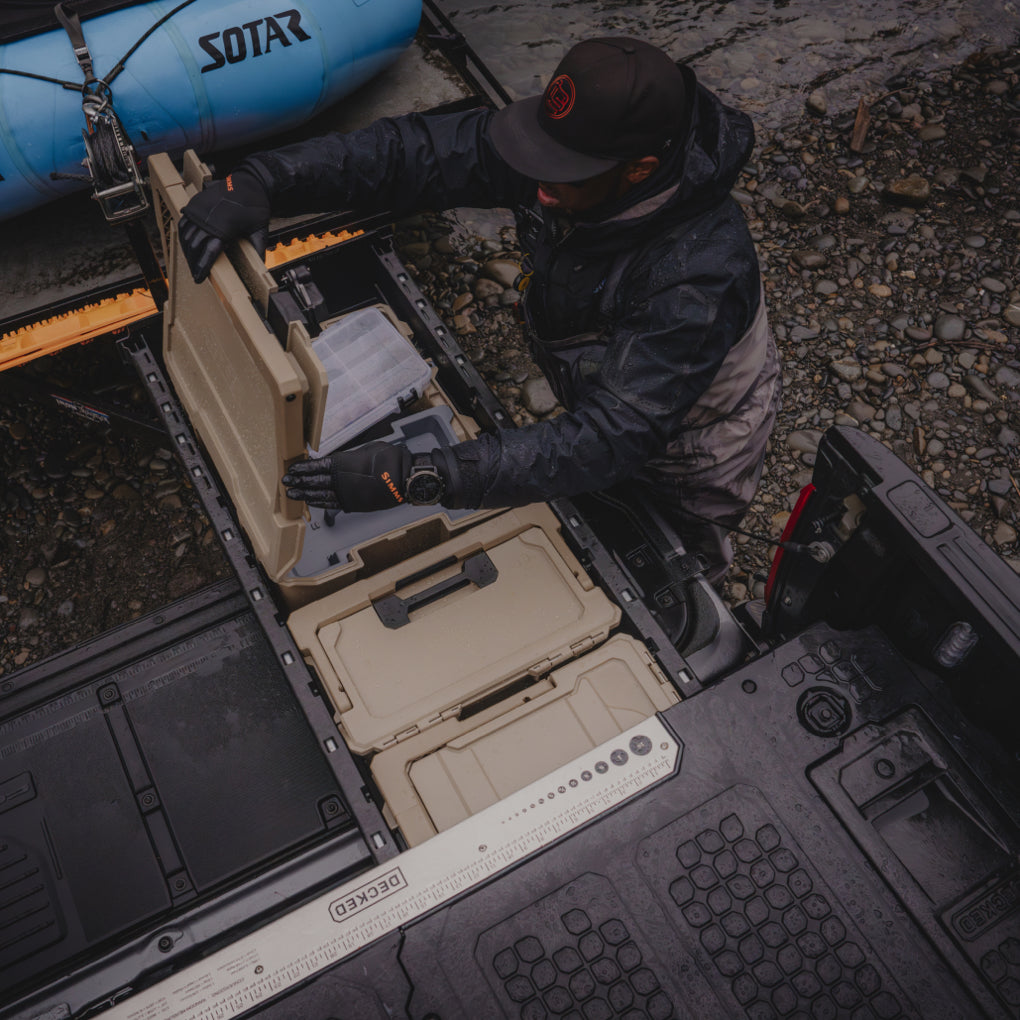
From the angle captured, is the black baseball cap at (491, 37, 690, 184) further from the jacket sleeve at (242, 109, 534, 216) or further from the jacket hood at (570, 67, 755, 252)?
the jacket sleeve at (242, 109, 534, 216)

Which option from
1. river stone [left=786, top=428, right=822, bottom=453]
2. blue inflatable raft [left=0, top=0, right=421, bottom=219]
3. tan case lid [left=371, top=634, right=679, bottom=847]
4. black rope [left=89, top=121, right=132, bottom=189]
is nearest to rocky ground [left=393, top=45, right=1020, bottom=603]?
river stone [left=786, top=428, right=822, bottom=453]

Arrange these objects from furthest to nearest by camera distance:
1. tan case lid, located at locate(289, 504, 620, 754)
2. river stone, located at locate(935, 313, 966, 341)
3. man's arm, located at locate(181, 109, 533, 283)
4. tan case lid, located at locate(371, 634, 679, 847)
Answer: river stone, located at locate(935, 313, 966, 341) < man's arm, located at locate(181, 109, 533, 283) < tan case lid, located at locate(289, 504, 620, 754) < tan case lid, located at locate(371, 634, 679, 847)

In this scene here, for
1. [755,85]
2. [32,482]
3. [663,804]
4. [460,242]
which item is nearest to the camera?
[663,804]

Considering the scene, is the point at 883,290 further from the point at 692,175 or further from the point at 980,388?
the point at 692,175

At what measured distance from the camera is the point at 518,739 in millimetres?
1948

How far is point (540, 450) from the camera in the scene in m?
2.01

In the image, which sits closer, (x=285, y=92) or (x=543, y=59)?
(x=285, y=92)

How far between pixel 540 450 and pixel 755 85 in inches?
173

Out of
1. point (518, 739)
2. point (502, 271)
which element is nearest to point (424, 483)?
point (518, 739)

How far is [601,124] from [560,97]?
0.17 meters

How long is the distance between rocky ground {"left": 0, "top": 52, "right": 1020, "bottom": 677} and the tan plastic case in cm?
131

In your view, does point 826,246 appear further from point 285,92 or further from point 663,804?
point 663,804

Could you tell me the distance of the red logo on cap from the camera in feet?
6.57

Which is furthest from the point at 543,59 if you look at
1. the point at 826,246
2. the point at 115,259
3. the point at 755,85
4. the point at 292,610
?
the point at 292,610
